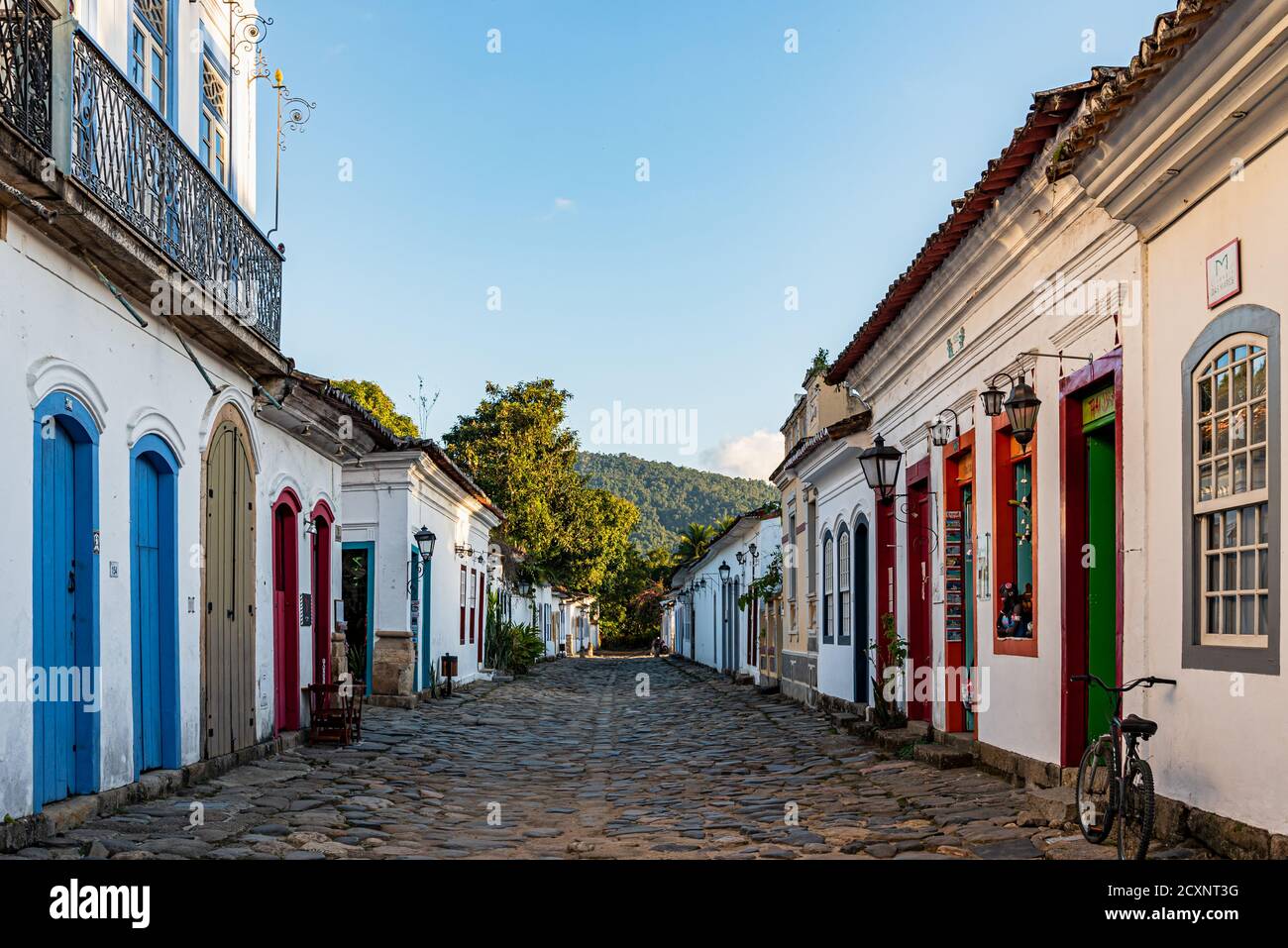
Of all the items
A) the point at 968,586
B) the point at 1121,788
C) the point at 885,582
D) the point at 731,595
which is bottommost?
the point at 731,595

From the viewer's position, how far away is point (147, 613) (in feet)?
30.2

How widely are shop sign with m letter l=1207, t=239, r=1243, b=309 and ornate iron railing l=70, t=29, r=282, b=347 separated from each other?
6.19 metres

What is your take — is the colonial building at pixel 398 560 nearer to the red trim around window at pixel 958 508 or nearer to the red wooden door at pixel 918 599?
the red wooden door at pixel 918 599

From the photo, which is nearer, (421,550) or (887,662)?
(887,662)

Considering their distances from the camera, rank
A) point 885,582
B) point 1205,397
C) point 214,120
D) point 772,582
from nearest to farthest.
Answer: point 1205,397, point 214,120, point 885,582, point 772,582

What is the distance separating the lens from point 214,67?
434 inches

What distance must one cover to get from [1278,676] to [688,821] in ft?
13.3

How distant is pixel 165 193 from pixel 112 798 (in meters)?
4.22

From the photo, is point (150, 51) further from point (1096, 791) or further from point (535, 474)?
point (535, 474)

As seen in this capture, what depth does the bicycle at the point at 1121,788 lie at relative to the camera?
579 centimetres

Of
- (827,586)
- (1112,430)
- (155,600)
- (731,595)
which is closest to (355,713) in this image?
(155,600)

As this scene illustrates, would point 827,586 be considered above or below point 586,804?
above

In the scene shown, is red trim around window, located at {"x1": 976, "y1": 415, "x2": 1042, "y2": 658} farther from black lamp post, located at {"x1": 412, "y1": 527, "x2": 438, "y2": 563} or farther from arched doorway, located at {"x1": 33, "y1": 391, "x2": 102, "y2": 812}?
black lamp post, located at {"x1": 412, "y1": 527, "x2": 438, "y2": 563}
